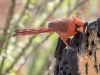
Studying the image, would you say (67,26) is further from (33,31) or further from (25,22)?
(25,22)

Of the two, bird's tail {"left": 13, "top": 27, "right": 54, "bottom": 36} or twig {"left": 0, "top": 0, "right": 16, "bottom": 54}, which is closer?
bird's tail {"left": 13, "top": 27, "right": 54, "bottom": 36}

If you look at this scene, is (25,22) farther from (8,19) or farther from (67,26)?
(67,26)

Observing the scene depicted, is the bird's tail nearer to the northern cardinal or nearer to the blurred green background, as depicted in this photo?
the northern cardinal

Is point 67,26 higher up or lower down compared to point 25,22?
lower down

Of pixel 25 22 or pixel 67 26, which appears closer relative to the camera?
pixel 67 26

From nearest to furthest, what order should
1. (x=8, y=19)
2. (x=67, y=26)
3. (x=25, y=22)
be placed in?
(x=67, y=26) < (x=8, y=19) < (x=25, y=22)

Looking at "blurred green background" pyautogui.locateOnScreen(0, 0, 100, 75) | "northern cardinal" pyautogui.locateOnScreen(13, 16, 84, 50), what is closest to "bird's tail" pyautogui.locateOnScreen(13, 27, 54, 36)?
"northern cardinal" pyautogui.locateOnScreen(13, 16, 84, 50)

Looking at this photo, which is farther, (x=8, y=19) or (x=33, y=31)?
(x=8, y=19)

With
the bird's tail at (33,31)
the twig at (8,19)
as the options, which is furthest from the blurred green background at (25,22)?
the bird's tail at (33,31)

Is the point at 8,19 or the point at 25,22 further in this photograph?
the point at 25,22

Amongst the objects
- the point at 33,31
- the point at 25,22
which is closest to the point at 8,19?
the point at 25,22

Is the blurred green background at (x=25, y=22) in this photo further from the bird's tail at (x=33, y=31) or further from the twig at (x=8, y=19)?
the bird's tail at (x=33, y=31)

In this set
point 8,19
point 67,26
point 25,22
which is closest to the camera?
point 67,26

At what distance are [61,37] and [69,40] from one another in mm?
37
